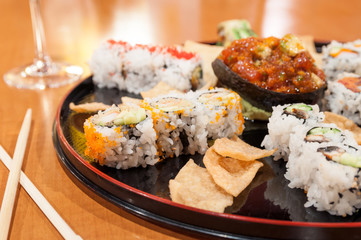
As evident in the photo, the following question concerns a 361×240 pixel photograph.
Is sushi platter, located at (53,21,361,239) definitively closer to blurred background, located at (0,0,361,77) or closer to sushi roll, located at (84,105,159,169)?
sushi roll, located at (84,105,159,169)

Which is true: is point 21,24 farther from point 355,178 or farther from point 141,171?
point 355,178

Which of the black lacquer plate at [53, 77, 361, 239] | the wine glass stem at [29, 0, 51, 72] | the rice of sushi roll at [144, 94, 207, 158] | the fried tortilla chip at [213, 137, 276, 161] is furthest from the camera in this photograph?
the wine glass stem at [29, 0, 51, 72]

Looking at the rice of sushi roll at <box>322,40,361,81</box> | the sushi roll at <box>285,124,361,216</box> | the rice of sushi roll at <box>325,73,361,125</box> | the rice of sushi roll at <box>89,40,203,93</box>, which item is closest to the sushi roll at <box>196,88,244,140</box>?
the sushi roll at <box>285,124,361,216</box>

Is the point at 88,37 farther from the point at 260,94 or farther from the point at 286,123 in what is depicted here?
the point at 286,123

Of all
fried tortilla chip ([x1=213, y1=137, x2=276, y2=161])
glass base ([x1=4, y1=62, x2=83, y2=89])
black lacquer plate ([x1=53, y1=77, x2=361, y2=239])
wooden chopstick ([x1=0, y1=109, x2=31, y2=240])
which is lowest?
glass base ([x1=4, y1=62, x2=83, y2=89])

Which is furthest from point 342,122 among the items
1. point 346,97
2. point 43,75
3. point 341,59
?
point 43,75
